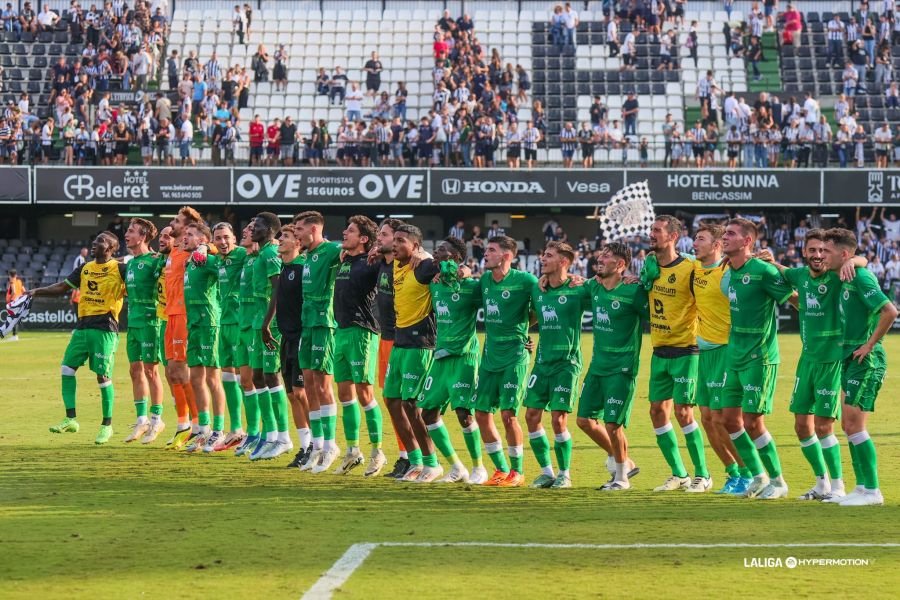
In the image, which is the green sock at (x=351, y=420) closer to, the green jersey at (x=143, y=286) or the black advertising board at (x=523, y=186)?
the green jersey at (x=143, y=286)

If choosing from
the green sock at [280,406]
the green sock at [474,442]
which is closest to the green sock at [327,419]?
the green sock at [280,406]

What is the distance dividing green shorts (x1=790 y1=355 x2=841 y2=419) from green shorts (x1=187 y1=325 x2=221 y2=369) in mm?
6338

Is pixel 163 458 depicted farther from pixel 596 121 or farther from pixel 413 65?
pixel 413 65

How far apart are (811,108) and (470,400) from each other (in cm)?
3085

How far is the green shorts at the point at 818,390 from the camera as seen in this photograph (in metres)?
10.0

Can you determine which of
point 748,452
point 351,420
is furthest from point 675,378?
point 351,420

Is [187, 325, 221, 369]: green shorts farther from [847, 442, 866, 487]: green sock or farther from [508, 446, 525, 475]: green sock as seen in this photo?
[847, 442, 866, 487]: green sock

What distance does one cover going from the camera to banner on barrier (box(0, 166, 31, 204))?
3866 cm

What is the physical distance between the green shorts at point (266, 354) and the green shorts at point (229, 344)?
230 mm

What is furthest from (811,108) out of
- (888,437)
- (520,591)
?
(520,591)

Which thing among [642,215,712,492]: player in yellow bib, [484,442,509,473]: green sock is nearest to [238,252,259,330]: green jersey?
[484,442,509,473]: green sock

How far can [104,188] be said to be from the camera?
39.0 meters

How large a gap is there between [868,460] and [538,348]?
2904 mm

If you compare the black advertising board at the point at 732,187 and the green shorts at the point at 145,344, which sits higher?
the black advertising board at the point at 732,187
